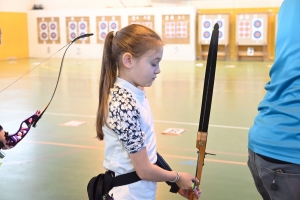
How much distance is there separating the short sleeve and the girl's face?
0.08m

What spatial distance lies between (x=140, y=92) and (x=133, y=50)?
12cm

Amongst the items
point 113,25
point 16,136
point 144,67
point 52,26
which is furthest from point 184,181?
point 52,26

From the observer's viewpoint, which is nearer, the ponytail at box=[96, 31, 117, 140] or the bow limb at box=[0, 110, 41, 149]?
the ponytail at box=[96, 31, 117, 140]

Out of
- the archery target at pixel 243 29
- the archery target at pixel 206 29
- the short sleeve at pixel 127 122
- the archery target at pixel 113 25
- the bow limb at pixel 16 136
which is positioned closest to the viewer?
the short sleeve at pixel 127 122

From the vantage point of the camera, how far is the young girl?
110 cm

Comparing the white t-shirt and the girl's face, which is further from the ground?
the girl's face

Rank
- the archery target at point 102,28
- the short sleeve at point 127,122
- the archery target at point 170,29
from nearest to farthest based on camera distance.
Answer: the short sleeve at point 127,122 < the archery target at point 170,29 < the archery target at point 102,28

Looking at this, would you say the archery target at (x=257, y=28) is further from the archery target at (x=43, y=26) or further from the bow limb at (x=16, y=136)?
the bow limb at (x=16, y=136)

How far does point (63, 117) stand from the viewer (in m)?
4.37

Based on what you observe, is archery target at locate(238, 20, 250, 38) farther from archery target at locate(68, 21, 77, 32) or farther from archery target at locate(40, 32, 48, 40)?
archery target at locate(40, 32, 48, 40)

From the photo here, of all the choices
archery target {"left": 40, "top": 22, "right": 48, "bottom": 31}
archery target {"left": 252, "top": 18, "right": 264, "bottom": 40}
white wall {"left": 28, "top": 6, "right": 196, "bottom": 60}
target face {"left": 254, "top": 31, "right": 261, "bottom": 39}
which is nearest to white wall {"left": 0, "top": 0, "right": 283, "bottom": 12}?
white wall {"left": 28, "top": 6, "right": 196, "bottom": 60}

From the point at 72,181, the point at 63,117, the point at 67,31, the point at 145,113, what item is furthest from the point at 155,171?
the point at 67,31

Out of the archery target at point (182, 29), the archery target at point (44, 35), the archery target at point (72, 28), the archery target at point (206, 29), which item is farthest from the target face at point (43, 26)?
the archery target at point (206, 29)

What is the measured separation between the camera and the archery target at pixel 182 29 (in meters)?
11.4
